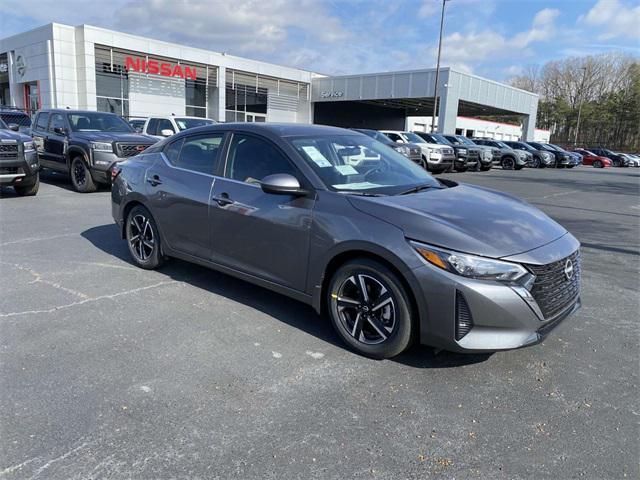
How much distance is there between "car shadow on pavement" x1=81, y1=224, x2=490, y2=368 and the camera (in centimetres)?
361

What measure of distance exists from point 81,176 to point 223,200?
8.18 metres

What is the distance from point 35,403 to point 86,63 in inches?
1157

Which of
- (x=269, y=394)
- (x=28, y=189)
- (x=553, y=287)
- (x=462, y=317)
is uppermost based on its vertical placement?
(x=553, y=287)

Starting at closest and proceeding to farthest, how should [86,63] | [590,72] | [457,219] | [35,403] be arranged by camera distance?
1. [35,403]
2. [457,219]
3. [86,63]
4. [590,72]

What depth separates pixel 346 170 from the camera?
163 inches

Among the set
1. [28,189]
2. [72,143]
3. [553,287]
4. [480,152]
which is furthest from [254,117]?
[553,287]

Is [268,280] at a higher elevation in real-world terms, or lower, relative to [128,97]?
lower

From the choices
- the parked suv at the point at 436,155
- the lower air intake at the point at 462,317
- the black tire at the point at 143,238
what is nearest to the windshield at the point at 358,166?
the lower air intake at the point at 462,317

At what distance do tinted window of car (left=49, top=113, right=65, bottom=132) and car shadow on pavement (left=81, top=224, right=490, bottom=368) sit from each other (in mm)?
6466

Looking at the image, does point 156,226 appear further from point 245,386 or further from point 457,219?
point 457,219

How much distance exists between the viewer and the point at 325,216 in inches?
145

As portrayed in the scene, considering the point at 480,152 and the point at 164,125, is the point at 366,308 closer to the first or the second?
the point at 164,125

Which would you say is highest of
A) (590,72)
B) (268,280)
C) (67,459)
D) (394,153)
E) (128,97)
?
(590,72)

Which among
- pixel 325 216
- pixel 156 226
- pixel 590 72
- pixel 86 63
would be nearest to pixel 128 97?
pixel 86 63
